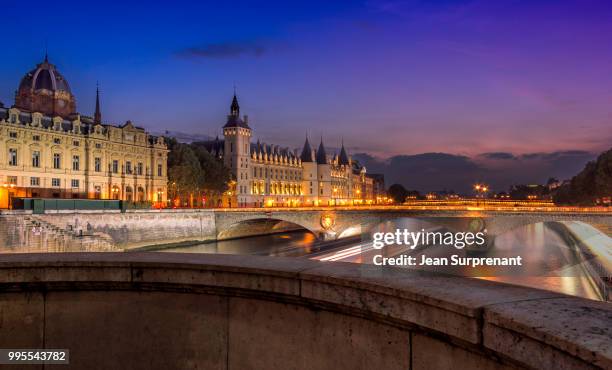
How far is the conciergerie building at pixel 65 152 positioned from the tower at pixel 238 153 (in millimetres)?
27876

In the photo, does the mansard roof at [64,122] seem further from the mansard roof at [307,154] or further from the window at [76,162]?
the mansard roof at [307,154]

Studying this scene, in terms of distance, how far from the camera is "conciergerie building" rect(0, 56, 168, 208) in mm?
57688

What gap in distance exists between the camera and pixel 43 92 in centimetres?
7994

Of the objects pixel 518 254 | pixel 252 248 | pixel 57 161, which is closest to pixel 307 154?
pixel 252 248

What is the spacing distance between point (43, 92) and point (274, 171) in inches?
2162

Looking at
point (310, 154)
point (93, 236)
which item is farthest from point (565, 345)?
point (310, 154)

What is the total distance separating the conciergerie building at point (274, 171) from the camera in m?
106

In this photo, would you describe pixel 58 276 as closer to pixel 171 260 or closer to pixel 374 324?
pixel 171 260

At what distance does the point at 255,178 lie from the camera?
112375 mm

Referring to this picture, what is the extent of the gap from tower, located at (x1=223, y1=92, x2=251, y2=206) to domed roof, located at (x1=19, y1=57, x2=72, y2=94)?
35329mm

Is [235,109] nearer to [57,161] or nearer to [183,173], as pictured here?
[183,173]

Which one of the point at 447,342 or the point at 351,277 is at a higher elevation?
the point at 351,277

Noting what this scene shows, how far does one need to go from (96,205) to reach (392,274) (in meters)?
55.5

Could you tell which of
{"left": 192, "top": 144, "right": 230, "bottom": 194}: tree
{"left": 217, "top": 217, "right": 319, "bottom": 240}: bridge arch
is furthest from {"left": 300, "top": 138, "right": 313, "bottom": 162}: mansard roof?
{"left": 192, "top": 144, "right": 230, "bottom": 194}: tree
